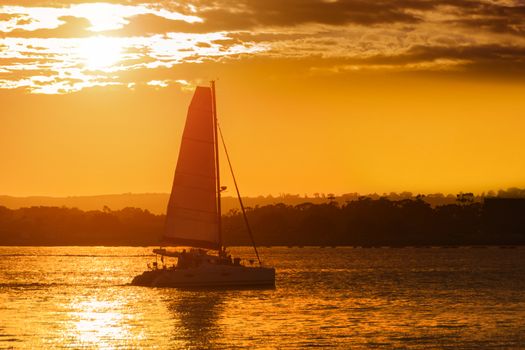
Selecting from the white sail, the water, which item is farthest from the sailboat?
the water

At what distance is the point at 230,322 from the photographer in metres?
63.2

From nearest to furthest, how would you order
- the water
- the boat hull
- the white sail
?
the water → the boat hull → the white sail

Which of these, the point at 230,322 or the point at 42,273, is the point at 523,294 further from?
the point at 42,273

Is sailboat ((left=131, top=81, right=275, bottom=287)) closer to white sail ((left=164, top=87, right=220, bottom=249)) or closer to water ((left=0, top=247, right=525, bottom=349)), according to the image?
white sail ((left=164, top=87, right=220, bottom=249))

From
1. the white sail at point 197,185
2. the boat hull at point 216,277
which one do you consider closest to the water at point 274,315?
the boat hull at point 216,277

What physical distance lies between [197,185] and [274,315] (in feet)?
59.8

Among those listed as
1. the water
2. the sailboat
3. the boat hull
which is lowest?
the water

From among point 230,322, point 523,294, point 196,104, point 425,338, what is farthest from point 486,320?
point 196,104

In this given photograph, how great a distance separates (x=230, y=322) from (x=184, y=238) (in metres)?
19.5

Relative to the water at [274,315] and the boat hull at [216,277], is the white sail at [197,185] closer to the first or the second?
the boat hull at [216,277]

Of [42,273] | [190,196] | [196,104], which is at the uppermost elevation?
[196,104]

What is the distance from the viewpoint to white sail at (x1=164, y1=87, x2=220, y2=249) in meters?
81.8

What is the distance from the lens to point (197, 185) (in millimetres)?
82000

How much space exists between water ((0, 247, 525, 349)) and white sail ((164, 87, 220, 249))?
471cm
